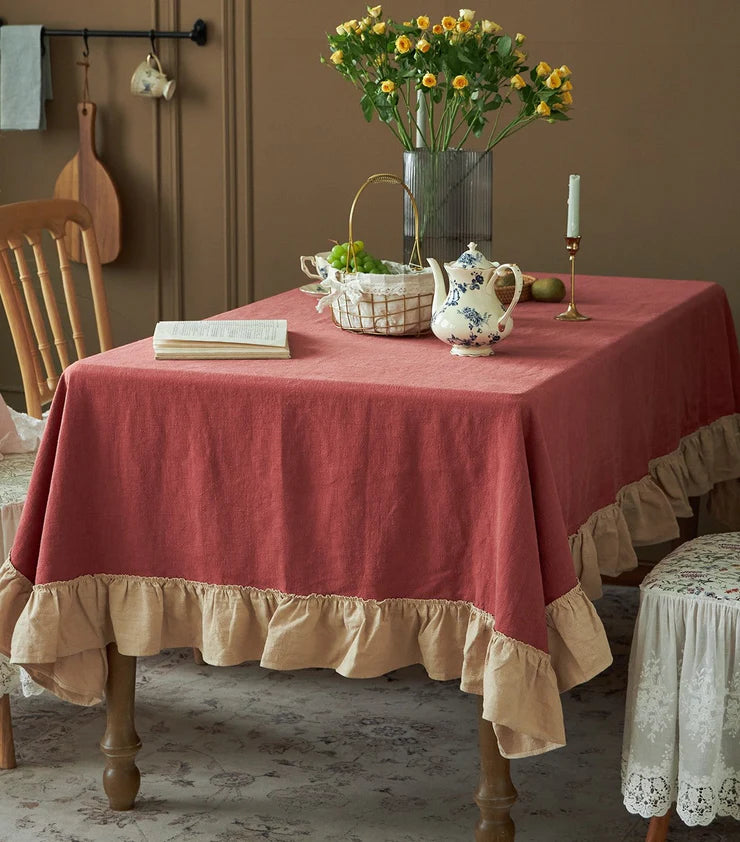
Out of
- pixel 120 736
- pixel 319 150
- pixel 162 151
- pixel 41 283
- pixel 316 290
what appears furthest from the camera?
pixel 162 151

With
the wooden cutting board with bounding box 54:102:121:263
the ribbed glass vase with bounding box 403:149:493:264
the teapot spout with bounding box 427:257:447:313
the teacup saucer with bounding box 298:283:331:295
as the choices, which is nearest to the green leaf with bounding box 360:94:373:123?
the ribbed glass vase with bounding box 403:149:493:264

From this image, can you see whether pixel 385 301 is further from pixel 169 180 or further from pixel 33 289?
pixel 169 180

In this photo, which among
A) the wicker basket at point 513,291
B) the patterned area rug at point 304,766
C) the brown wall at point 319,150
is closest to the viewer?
the patterned area rug at point 304,766

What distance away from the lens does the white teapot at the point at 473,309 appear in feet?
6.91

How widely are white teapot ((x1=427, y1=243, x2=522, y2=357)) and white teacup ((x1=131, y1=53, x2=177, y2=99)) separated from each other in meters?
2.08

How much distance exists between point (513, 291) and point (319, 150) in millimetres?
1439

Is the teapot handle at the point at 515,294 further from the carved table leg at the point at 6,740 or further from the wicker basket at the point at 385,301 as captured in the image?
the carved table leg at the point at 6,740

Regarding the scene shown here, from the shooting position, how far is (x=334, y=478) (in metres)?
1.97

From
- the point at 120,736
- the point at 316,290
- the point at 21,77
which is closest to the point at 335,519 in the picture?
the point at 120,736

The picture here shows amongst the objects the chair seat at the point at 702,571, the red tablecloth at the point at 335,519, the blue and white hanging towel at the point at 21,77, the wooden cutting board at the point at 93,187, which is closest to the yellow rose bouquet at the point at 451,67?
the red tablecloth at the point at 335,519

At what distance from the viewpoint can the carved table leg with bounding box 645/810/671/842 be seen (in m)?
2.05

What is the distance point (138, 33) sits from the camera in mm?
3967

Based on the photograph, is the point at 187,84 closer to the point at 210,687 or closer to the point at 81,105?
the point at 81,105

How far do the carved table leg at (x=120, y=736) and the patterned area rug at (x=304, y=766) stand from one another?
0.15 feet
